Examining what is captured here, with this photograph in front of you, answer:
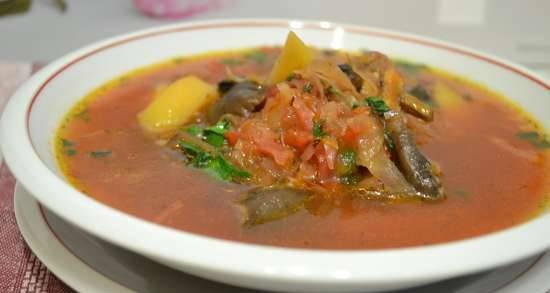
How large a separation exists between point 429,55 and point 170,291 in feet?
7.30

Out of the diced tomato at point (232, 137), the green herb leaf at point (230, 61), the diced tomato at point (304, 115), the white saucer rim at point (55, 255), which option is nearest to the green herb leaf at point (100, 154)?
the white saucer rim at point (55, 255)

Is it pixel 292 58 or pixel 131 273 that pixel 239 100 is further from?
pixel 131 273

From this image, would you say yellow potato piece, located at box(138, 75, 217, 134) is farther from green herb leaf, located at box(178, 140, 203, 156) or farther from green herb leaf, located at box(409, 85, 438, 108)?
green herb leaf, located at box(409, 85, 438, 108)

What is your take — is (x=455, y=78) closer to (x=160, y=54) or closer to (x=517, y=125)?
(x=517, y=125)

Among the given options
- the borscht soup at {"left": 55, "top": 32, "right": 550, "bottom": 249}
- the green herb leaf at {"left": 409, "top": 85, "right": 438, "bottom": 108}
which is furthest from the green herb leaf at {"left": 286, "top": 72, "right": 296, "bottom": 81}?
the green herb leaf at {"left": 409, "top": 85, "right": 438, "bottom": 108}

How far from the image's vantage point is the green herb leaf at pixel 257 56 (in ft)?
11.3

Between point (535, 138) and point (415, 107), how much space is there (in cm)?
52

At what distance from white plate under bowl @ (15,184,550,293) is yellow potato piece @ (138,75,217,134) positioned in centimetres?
77

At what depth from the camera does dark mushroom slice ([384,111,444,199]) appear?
2.24m

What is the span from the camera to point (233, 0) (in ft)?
19.7

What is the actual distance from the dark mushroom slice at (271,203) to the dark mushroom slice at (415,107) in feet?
2.46

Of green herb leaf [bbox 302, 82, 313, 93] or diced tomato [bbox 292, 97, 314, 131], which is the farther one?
green herb leaf [bbox 302, 82, 313, 93]

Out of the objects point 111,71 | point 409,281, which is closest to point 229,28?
point 111,71

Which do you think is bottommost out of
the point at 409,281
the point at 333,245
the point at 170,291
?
the point at 170,291
